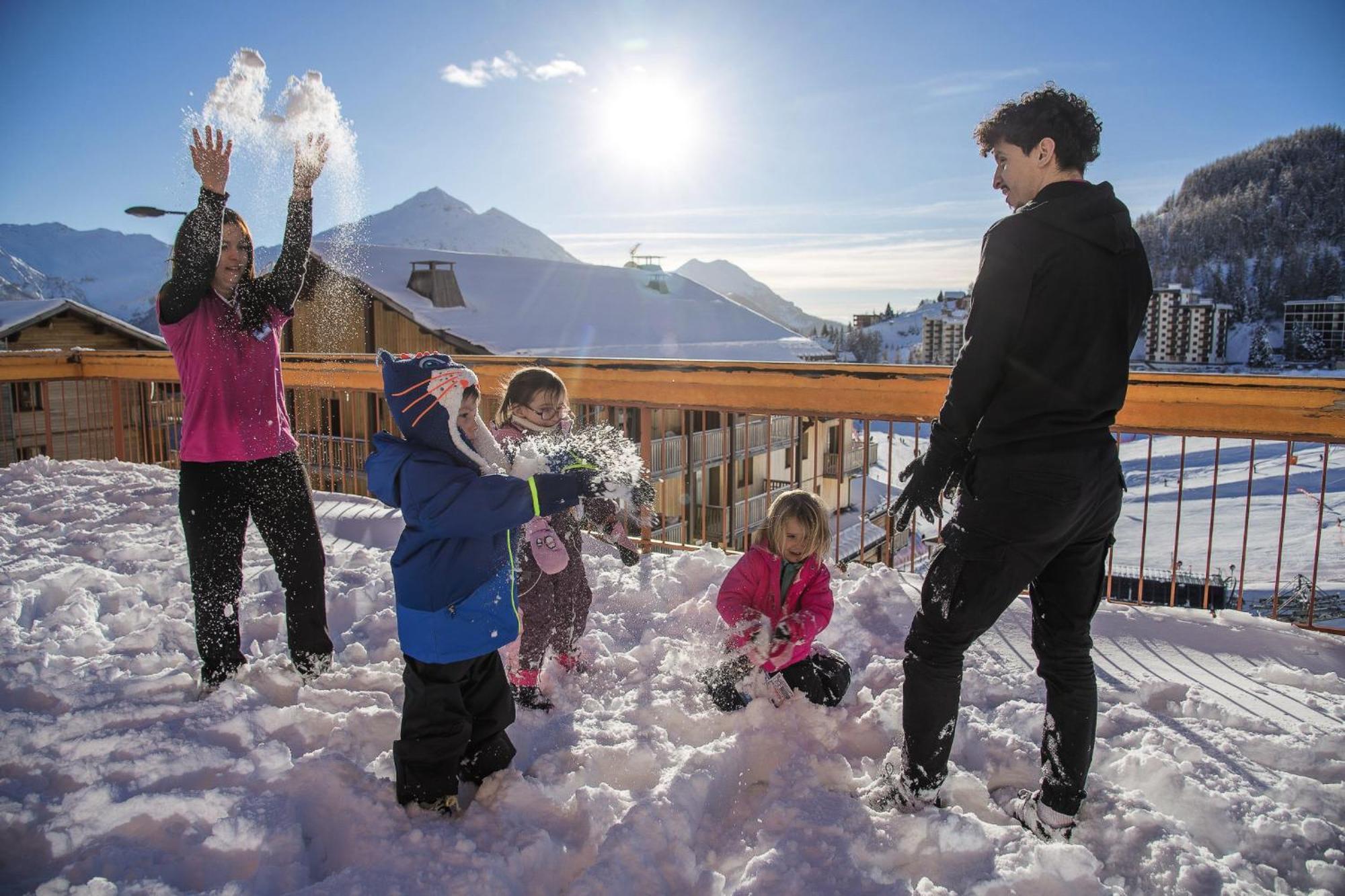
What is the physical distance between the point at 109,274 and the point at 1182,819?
186m

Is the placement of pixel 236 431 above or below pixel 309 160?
below

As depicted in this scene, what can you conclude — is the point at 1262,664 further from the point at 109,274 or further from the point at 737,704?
the point at 109,274

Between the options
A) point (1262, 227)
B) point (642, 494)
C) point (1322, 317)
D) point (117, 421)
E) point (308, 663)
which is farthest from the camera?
point (1262, 227)

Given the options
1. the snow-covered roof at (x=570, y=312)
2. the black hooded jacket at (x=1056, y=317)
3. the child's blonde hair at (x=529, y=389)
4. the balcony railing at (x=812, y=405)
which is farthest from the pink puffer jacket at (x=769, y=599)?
the snow-covered roof at (x=570, y=312)

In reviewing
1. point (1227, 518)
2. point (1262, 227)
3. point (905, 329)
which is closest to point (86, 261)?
point (905, 329)

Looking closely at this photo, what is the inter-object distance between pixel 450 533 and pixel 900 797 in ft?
5.23

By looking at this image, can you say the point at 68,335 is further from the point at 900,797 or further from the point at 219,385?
the point at 900,797

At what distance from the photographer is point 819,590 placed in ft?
10.0

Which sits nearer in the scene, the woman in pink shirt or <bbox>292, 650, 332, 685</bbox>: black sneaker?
the woman in pink shirt

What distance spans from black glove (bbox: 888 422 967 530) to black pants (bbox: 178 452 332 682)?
2402mm

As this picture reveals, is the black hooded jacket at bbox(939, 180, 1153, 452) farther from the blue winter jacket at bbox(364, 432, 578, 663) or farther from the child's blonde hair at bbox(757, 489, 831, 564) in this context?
the blue winter jacket at bbox(364, 432, 578, 663)

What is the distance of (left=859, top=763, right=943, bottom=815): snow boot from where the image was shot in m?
2.34

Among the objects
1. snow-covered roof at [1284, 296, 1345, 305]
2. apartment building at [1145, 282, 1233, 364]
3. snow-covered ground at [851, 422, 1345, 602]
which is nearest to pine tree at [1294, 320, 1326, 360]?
snow-covered roof at [1284, 296, 1345, 305]

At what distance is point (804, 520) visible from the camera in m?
3.04
